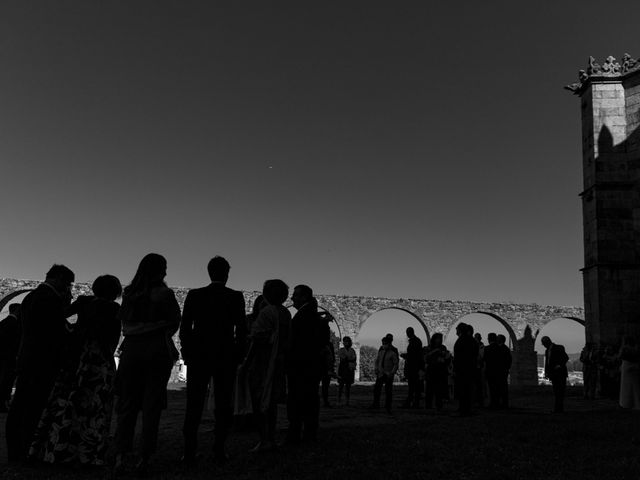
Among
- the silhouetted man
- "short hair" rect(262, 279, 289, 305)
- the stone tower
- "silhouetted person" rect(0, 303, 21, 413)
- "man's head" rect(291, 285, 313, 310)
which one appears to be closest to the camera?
"short hair" rect(262, 279, 289, 305)

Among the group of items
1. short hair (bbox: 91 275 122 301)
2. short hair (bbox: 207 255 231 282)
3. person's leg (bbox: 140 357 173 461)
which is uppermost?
short hair (bbox: 207 255 231 282)

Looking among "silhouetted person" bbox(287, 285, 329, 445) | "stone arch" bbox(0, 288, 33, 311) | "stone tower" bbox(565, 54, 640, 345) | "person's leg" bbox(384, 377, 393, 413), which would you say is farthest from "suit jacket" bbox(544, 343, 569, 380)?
"stone arch" bbox(0, 288, 33, 311)

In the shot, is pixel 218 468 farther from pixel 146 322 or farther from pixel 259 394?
pixel 146 322

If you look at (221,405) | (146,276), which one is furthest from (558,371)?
(146,276)

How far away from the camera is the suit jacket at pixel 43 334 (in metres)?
4.38

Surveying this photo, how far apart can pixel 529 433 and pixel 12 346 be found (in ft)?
21.9

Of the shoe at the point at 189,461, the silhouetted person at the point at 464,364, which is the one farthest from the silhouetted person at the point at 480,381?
the shoe at the point at 189,461

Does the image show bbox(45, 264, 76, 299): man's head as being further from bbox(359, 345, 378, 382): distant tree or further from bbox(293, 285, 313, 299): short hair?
bbox(359, 345, 378, 382): distant tree

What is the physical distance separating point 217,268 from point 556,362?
6.54 m

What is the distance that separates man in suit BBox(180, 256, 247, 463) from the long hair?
0.30 meters

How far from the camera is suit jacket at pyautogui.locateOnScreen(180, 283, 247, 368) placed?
4.21 metres

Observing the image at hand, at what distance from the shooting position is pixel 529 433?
5766mm

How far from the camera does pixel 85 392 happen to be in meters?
4.28

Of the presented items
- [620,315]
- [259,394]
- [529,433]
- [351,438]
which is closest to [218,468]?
[259,394]
